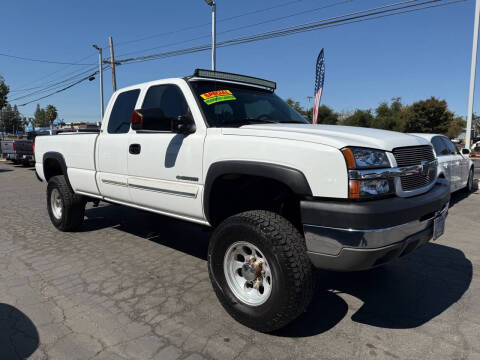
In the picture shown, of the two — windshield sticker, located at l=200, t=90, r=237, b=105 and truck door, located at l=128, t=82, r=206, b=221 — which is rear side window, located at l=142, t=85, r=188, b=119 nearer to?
truck door, located at l=128, t=82, r=206, b=221

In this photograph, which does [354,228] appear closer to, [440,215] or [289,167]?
[289,167]

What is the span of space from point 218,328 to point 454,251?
3.53 meters

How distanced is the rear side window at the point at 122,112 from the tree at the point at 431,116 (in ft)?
185

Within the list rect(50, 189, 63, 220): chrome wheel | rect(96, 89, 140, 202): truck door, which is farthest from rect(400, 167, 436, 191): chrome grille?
rect(50, 189, 63, 220): chrome wheel

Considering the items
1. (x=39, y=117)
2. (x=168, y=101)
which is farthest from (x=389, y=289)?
(x=39, y=117)

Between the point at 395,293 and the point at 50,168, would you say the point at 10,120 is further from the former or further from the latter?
the point at 395,293

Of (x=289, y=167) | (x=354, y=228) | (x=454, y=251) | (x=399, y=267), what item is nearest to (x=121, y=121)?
(x=289, y=167)

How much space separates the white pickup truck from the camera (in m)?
2.20

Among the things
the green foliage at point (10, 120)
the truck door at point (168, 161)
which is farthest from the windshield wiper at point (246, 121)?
the green foliage at point (10, 120)

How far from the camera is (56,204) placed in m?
5.45

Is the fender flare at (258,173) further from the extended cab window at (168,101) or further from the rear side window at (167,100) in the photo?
the rear side window at (167,100)

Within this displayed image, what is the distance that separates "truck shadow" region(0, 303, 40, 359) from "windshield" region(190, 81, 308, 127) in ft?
7.09

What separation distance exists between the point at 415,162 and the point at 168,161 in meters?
2.16

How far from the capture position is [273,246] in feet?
7.73
